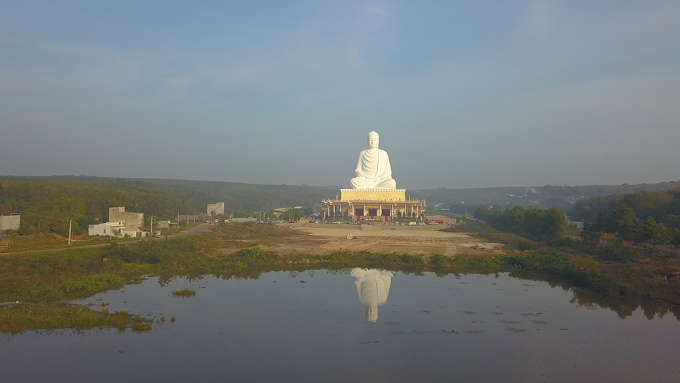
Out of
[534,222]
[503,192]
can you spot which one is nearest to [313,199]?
[503,192]

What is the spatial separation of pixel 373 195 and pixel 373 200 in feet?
1.62

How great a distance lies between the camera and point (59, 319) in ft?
38.3

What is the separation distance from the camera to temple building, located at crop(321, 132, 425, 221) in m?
39.2

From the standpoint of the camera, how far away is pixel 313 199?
323 ft

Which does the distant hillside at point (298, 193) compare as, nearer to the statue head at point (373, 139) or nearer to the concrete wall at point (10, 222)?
the statue head at point (373, 139)

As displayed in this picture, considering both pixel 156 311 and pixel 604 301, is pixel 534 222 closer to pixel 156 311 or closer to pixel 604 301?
pixel 604 301

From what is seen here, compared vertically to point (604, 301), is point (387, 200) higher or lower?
higher

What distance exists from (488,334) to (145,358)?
684 centimetres

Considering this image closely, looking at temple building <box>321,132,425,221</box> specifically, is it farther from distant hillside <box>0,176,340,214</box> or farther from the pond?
the pond

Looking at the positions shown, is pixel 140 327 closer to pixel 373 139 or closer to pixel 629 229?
pixel 629 229

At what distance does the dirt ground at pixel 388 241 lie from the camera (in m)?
23.2

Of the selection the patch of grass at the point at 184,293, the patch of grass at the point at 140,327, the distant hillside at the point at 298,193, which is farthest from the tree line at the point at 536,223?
the distant hillside at the point at 298,193

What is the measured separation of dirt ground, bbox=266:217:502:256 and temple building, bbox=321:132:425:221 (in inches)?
206

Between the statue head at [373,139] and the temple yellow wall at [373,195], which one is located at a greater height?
the statue head at [373,139]
